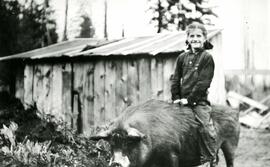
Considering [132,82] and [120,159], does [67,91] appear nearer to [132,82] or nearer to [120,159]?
[132,82]

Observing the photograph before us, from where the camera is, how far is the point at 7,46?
680cm

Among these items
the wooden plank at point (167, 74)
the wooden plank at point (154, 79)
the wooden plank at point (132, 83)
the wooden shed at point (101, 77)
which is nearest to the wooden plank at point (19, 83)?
the wooden shed at point (101, 77)

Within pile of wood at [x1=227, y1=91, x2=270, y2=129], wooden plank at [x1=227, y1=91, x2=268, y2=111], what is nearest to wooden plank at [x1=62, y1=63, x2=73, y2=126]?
pile of wood at [x1=227, y1=91, x2=270, y2=129]

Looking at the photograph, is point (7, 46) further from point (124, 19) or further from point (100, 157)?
point (100, 157)

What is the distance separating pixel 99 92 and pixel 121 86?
0.46 m

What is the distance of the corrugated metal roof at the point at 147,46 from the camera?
5.30 m

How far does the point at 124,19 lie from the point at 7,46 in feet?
7.88

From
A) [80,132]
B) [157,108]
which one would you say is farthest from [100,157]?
[80,132]

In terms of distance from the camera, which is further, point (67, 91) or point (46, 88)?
point (46, 88)

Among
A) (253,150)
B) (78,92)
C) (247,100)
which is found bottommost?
(253,150)

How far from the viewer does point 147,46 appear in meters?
5.77

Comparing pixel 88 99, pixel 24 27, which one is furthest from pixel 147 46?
pixel 24 27

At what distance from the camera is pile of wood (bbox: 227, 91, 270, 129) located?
7.52 m

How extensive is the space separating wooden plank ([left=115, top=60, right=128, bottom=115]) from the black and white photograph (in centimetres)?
2
